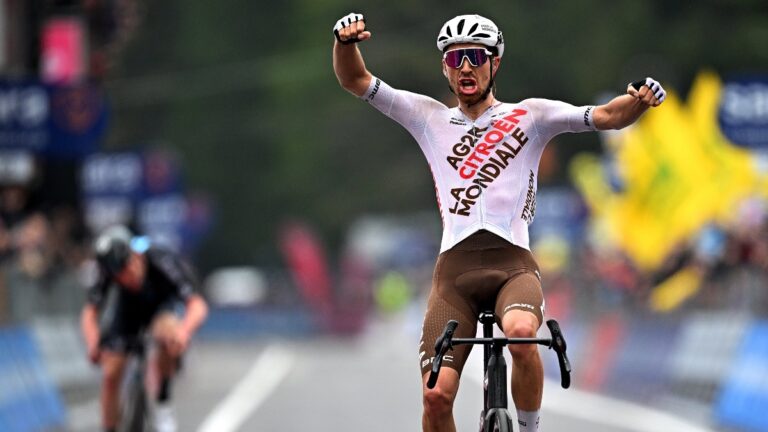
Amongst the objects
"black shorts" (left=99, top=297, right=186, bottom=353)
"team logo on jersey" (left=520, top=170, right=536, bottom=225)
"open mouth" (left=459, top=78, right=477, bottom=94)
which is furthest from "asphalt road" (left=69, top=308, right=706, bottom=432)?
"open mouth" (left=459, top=78, right=477, bottom=94)

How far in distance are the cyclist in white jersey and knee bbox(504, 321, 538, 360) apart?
291 millimetres

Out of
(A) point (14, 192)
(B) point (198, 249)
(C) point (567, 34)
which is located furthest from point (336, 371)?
(B) point (198, 249)

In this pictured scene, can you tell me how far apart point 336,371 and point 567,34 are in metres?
23.0

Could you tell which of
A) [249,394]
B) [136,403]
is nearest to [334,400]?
[249,394]

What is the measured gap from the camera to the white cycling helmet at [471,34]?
9852mm

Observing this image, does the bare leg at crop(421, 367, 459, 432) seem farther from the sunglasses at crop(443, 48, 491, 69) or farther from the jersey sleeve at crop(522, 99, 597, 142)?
the sunglasses at crop(443, 48, 491, 69)

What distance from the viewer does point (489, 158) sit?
1002 centimetres

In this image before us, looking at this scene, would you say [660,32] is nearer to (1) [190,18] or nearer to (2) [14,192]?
(2) [14,192]

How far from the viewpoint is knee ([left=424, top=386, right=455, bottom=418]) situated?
31.1 ft

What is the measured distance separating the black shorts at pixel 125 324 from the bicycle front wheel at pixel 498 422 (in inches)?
194

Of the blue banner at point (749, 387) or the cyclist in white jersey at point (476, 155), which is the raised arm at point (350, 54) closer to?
the cyclist in white jersey at point (476, 155)

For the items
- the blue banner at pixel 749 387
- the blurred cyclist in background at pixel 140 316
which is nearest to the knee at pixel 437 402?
the blurred cyclist in background at pixel 140 316

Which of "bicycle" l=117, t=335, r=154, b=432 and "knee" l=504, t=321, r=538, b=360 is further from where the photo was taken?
"bicycle" l=117, t=335, r=154, b=432

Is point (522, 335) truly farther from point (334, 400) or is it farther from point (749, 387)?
point (334, 400)
